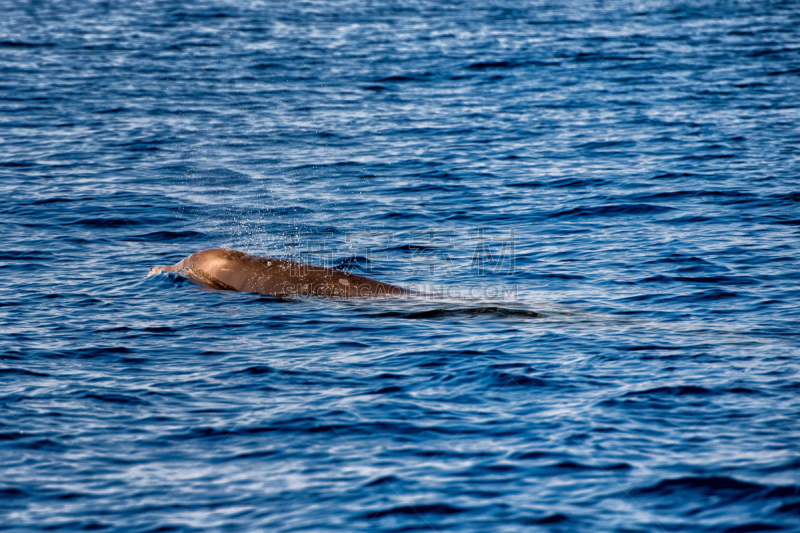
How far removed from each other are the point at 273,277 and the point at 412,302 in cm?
221

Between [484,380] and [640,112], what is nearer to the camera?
[484,380]

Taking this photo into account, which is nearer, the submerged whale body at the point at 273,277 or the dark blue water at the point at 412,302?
the dark blue water at the point at 412,302

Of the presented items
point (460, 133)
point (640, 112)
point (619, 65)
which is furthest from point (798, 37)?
point (460, 133)

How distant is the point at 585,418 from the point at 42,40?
33605 mm

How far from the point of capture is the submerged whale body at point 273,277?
13.1 m

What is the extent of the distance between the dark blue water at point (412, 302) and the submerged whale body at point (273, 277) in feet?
1.08

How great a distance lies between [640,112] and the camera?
997 inches

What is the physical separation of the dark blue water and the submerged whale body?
330mm

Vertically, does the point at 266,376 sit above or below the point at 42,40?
below

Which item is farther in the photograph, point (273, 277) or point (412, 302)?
point (273, 277)

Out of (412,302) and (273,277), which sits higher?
(273,277)

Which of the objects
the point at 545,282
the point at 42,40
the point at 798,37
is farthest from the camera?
the point at 42,40

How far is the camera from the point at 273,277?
43.5ft

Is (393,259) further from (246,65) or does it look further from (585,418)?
(246,65)
